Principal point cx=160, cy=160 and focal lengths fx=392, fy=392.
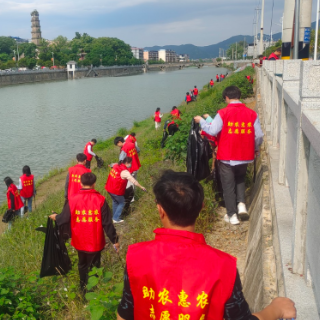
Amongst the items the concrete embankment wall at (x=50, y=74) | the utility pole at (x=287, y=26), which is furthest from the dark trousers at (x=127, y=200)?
the concrete embankment wall at (x=50, y=74)

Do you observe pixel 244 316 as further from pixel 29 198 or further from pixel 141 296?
pixel 29 198

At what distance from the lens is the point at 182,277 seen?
147 cm

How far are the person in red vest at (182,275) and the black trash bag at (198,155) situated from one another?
3167 millimetres

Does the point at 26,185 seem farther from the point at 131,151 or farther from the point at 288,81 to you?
the point at 288,81

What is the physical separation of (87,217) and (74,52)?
123m

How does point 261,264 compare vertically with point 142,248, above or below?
below

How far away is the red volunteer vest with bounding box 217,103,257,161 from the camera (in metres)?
4.05

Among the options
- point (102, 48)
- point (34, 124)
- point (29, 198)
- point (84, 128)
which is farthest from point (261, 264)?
point (102, 48)

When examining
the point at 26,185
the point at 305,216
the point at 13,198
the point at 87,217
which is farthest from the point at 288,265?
the point at 26,185

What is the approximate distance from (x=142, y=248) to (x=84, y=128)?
→ 72.3 feet

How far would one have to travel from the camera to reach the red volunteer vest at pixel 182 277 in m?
1.46

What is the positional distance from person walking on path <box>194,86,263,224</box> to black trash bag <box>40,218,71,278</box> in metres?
1.89

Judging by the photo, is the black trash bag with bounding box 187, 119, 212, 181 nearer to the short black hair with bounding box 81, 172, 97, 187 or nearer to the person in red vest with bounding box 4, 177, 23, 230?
the short black hair with bounding box 81, 172, 97, 187

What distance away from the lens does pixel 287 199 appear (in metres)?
3.17
